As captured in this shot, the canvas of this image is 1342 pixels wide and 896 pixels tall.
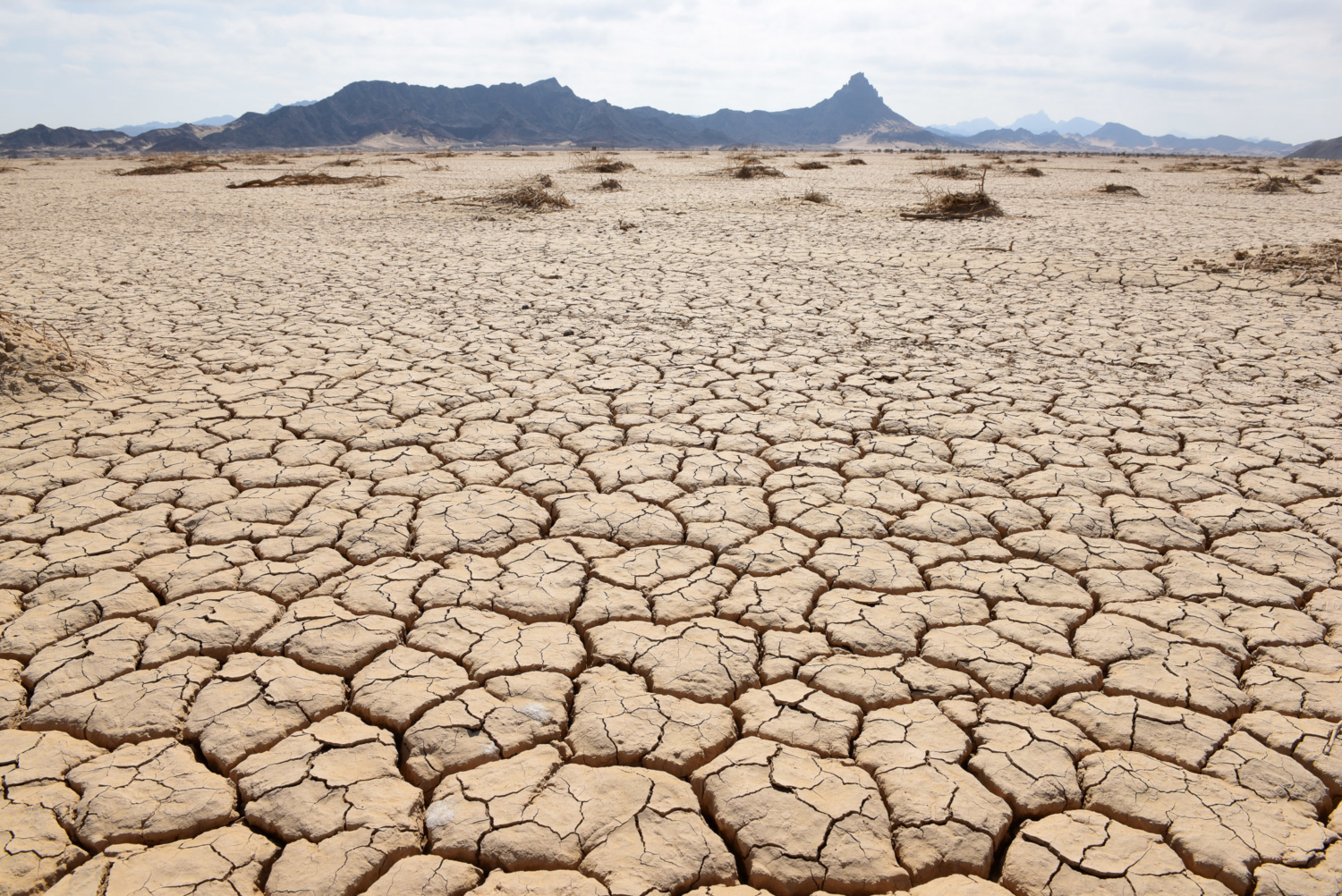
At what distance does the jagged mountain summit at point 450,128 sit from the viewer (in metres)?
68.3

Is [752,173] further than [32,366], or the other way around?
[752,173]

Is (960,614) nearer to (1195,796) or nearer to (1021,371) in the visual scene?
(1195,796)

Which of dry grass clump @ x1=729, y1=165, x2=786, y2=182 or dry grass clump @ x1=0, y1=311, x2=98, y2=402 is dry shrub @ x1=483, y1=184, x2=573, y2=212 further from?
dry grass clump @ x1=0, y1=311, x2=98, y2=402

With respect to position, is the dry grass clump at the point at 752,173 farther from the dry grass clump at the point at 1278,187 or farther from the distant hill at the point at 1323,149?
the distant hill at the point at 1323,149

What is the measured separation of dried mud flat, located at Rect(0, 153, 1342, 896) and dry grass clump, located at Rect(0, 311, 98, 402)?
72 millimetres

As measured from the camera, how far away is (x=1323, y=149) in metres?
61.5

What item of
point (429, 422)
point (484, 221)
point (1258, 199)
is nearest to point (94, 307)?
point (429, 422)

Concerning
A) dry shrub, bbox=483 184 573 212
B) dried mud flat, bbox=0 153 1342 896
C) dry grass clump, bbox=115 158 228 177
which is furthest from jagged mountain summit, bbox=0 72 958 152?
dried mud flat, bbox=0 153 1342 896

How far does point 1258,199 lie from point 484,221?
1241cm

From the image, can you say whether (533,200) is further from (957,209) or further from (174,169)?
(174,169)

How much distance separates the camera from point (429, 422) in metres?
3.44

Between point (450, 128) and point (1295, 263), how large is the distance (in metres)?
96.8

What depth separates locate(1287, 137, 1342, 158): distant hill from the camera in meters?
58.4

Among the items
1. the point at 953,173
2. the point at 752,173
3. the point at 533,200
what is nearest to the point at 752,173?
the point at 752,173
